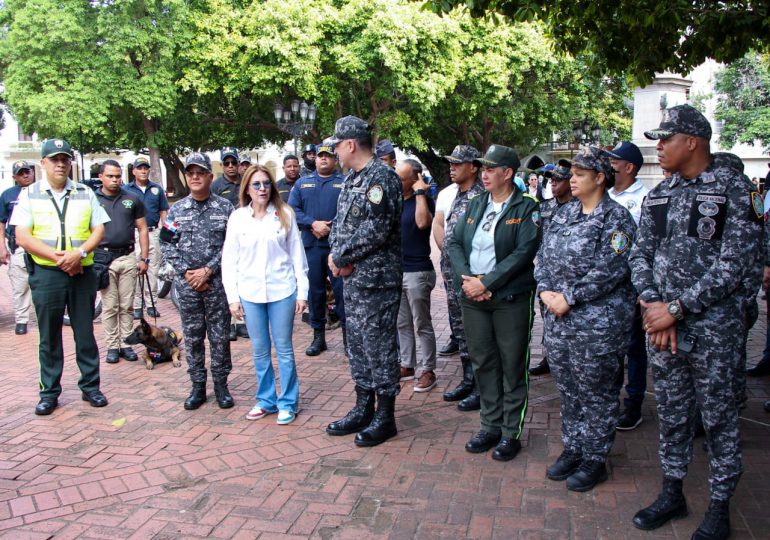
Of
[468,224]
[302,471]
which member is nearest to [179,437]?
[302,471]

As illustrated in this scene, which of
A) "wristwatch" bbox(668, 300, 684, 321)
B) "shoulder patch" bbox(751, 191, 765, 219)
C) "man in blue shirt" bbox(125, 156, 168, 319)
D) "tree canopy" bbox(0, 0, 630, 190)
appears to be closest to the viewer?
"shoulder patch" bbox(751, 191, 765, 219)

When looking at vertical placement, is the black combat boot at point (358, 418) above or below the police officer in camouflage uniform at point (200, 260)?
below

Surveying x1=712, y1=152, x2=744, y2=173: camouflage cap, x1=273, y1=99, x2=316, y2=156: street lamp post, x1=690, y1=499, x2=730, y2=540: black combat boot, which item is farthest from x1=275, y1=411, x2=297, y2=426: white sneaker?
x1=273, y1=99, x2=316, y2=156: street lamp post

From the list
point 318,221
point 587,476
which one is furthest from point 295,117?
point 587,476

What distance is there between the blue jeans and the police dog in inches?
80.3

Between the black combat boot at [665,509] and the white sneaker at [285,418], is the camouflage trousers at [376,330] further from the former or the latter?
the black combat boot at [665,509]

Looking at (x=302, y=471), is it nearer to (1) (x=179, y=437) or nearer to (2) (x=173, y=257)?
(1) (x=179, y=437)

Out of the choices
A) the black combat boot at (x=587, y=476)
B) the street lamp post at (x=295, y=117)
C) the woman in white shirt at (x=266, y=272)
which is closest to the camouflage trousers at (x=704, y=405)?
the black combat boot at (x=587, y=476)

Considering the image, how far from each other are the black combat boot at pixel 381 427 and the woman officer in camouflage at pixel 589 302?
125 centimetres

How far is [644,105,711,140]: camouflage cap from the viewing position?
3391 mm

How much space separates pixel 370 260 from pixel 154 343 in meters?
3.25

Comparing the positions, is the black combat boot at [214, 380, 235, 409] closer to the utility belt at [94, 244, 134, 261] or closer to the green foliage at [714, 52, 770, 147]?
the utility belt at [94, 244, 134, 261]

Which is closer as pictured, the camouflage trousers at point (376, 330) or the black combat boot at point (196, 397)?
the camouflage trousers at point (376, 330)

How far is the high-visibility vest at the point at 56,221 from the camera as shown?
555 cm
